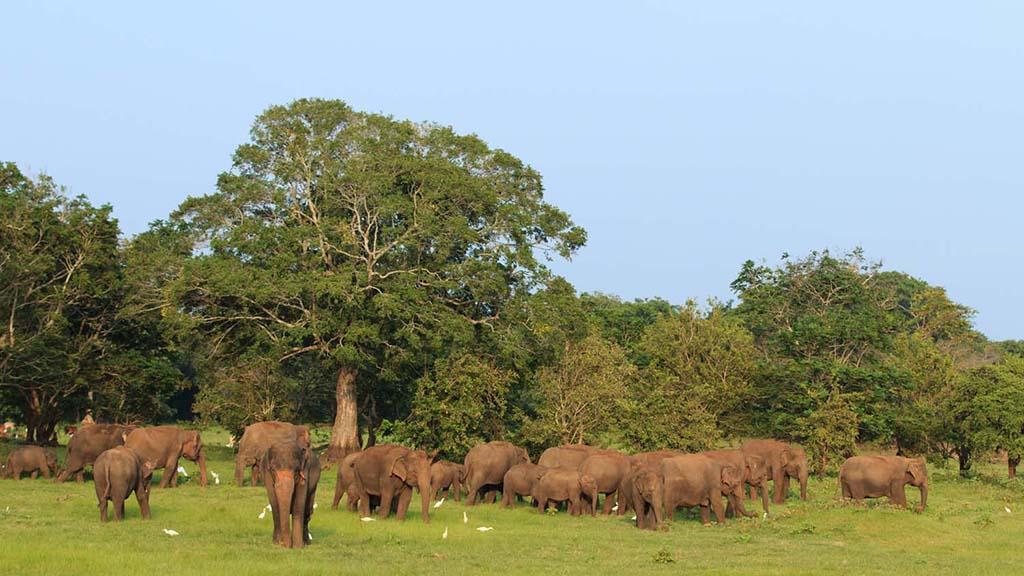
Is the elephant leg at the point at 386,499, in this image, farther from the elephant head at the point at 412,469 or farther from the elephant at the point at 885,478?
the elephant at the point at 885,478

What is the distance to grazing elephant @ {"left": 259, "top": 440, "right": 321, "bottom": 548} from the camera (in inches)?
756

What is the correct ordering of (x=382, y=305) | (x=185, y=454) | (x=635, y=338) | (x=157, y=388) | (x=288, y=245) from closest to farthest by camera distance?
(x=185, y=454), (x=382, y=305), (x=288, y=245), (x=157, y=388), (x=635, y=338)

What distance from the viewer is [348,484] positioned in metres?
26.0

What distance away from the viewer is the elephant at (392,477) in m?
24.3

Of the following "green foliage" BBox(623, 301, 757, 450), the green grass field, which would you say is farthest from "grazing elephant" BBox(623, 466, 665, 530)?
"green foliage" BBox(623, 301, 757, 450)

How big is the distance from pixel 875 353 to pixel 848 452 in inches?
242

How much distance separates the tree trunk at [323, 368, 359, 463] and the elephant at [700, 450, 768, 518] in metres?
18.0

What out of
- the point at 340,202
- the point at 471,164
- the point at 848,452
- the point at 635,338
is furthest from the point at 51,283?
the point at 635,338

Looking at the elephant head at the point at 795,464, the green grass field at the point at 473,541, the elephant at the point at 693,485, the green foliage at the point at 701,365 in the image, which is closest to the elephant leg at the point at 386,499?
the green grass field at the point at 473,541

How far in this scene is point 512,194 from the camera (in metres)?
46.8

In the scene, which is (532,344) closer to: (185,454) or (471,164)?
(471,164)

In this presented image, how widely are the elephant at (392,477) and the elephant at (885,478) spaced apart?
1387cm

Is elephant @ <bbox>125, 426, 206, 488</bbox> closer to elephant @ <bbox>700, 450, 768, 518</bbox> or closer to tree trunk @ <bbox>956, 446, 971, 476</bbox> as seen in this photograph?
elephant @ <bbox>700, 450, 768, 518</bbox>

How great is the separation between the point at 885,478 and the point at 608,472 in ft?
28.0
